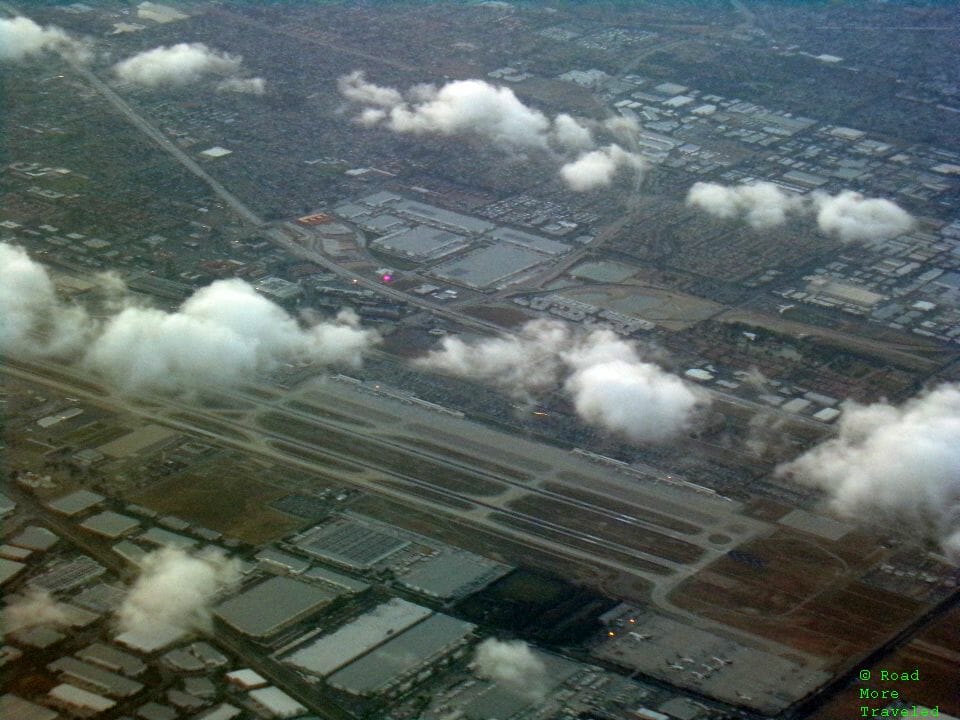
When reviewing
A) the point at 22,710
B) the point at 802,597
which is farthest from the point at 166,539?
the point at 802,597

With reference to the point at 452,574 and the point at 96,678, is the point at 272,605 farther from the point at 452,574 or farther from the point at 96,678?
the point at 96,678

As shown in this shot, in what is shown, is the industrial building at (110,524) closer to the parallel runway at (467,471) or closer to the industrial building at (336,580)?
the industrial building at (336,580)

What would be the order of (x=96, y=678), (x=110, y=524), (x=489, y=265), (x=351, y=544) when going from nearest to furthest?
1. (x=96, y=678)
2. (x=351, y=544)
3. (x=110, y=524)
4. (x=489, y=265)

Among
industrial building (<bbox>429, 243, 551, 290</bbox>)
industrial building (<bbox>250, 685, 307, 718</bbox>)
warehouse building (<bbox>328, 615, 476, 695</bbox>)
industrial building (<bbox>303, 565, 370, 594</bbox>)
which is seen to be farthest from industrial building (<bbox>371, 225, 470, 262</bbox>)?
industrial building (<bbox>250, 685, 307, 718</bbox>)

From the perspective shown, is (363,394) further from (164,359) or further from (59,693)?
(59,693)

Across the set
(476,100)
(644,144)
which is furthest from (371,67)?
(644,144)

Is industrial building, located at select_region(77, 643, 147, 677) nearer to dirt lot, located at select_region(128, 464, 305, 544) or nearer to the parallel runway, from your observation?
A: dirt lot, located at select_region(128, 464, 305, 544)

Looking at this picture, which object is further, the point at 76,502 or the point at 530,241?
the point at 530,241
